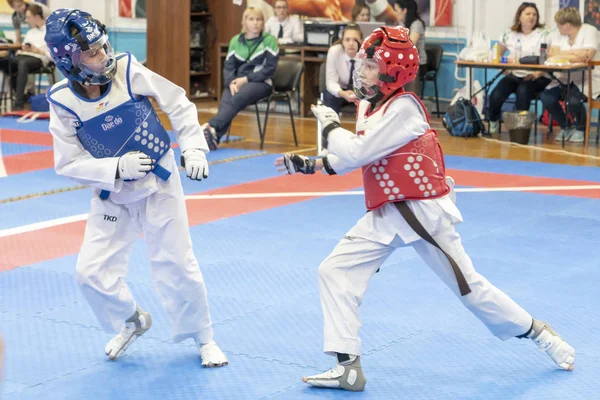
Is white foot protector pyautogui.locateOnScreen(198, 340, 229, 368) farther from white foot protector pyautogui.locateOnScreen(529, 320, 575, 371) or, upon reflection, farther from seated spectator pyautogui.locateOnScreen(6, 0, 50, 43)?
seated spectator pyautogui.locateOnScreen(6, 0, 50, 43)

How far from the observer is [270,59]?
11.4 metres

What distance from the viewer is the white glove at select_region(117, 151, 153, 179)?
419 cm

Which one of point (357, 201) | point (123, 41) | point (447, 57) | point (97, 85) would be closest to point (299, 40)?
point (447, 57)

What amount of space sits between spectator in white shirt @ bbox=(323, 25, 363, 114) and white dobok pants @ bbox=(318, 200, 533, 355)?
21.9ft

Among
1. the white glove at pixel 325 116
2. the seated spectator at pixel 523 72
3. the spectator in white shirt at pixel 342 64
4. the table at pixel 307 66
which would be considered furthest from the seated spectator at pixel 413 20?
the white glove at pixel 325 116

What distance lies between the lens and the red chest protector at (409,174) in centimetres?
415

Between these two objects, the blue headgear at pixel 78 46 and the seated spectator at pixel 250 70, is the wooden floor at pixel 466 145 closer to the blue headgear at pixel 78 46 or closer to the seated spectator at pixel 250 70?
the seated spectator at pixel 250 70

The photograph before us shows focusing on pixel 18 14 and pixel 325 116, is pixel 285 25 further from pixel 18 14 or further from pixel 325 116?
pixel 325 116

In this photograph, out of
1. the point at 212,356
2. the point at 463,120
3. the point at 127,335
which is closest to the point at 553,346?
the point at 212,356

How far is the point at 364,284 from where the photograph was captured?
4.25 meters

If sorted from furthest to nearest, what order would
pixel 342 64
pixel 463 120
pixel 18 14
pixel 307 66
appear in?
pixel 18 14 → pixel 307 66 → pixel 463 120 → pixel 342 64

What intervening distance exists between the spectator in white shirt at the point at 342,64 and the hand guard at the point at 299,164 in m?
6.57

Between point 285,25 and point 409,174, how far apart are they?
10.7 meters

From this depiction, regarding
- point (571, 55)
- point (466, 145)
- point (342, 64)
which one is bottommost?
point (466, 145)
